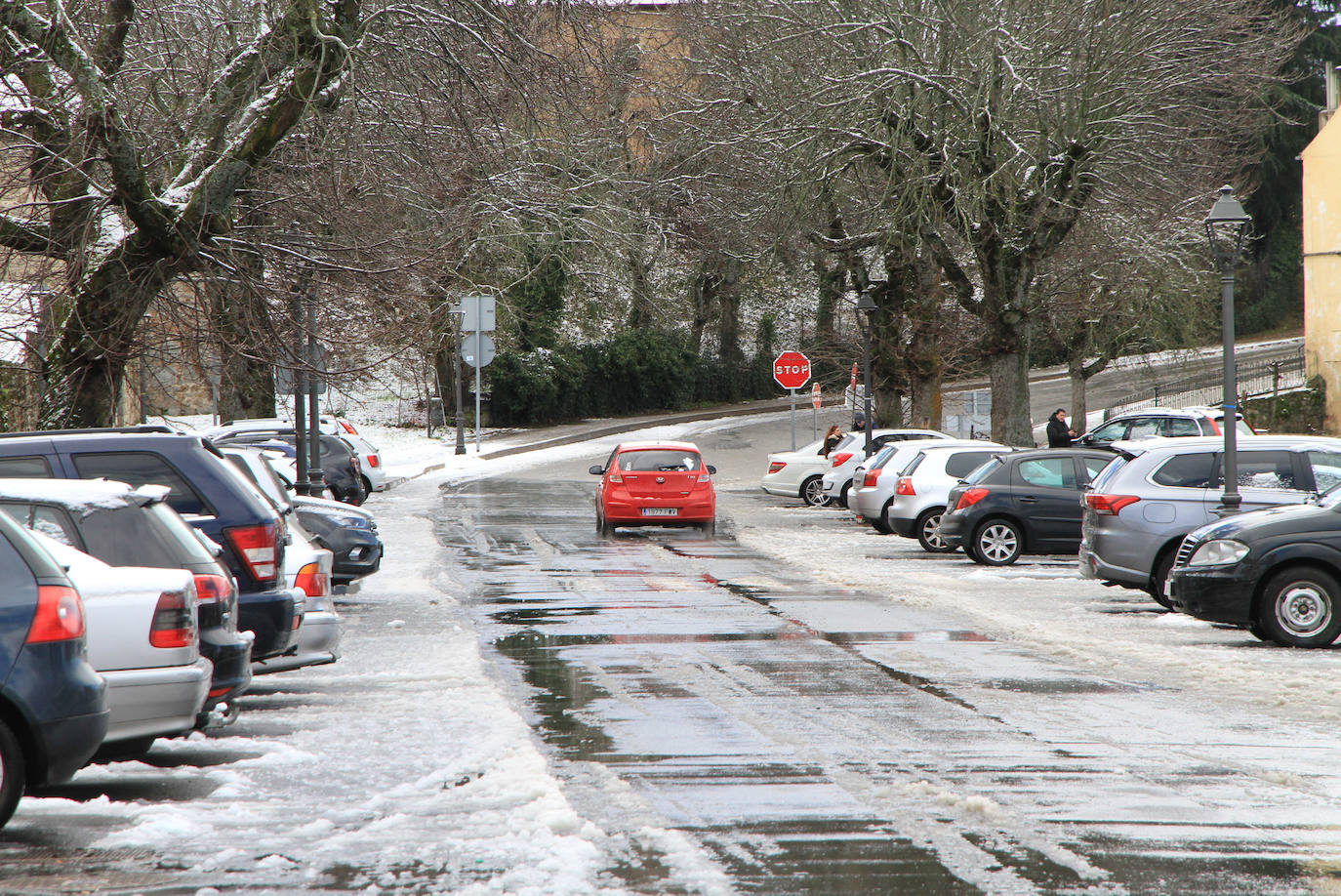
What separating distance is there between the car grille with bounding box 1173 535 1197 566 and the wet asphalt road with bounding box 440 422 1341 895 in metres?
1.91

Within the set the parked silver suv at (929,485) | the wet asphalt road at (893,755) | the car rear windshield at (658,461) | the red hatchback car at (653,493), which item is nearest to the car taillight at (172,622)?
the wet asphalt road at (893,755)

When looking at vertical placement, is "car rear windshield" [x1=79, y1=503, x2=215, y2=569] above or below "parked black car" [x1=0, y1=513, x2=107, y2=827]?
above

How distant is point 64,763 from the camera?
238 inches

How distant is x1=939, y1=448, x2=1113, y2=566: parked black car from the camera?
63.2ft

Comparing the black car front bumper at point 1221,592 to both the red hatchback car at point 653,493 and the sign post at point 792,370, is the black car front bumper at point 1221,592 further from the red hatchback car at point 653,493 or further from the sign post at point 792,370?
the sign post at point 792,370

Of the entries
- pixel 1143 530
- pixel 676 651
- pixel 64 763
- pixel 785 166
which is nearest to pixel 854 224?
pixel 785 166

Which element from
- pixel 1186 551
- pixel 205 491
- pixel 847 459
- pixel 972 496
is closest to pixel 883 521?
pixel 972 496

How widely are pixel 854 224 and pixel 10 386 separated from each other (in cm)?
2095

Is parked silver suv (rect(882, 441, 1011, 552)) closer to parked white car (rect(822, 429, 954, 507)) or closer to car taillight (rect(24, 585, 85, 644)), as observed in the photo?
parked white car (rect(822, 429, 954, 507))

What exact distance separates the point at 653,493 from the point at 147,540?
16458 mm

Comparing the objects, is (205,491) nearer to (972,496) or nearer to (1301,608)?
(1301,608)

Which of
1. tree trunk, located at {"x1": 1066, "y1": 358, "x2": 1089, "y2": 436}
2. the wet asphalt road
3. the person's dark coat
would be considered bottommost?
the wet asphalt road

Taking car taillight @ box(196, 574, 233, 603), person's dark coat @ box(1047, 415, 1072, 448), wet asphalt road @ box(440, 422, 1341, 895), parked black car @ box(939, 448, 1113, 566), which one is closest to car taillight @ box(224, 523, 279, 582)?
car taillight @ box(196, 574, 233, 603)

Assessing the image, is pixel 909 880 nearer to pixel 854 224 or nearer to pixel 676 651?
pixel 676 651
